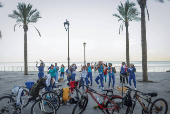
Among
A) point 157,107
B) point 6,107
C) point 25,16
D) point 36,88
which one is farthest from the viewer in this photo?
point 25,16

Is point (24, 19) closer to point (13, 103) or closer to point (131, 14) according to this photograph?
point (131, 14)

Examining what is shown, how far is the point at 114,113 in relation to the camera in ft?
13.3

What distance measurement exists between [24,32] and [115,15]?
15083 millimetres

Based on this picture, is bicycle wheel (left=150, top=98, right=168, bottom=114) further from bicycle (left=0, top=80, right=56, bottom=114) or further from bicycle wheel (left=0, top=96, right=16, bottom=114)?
bicycle wheel (left=0, top=96, right=16, bottom=114)

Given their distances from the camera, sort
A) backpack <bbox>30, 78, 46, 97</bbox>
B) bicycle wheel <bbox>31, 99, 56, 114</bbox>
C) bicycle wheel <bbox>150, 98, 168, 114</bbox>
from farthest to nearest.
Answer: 1. backpack <bbox>30, 78, 46, 97</bbox>
2. bicycle wheel <bbox>31, 99, 56, 114</bbox>
3. bicycle wheel <bbox>150, 98, 168, 114</bbox>

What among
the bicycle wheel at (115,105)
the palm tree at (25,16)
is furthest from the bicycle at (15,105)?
the palm tree at (25,16)

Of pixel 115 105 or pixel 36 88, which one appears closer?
pixel 115 105

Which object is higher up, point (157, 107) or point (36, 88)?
point (36, 88)

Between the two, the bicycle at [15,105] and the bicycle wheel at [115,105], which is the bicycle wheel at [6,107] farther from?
the bicycle wheel at [115,105]

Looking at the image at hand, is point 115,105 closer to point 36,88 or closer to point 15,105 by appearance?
point 36,88

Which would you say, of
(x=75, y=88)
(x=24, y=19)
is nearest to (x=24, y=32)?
(x=24, y=19)

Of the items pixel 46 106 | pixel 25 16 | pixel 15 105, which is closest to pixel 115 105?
pixel 46 106

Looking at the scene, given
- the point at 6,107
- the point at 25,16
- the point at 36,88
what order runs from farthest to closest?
the point at 25,16 < the point at 36,88 < the point at 6,107

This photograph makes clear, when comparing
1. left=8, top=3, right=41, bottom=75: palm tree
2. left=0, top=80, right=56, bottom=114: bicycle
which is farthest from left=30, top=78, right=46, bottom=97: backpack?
left=8, top=3, right=41, bottom=75: palm tree
